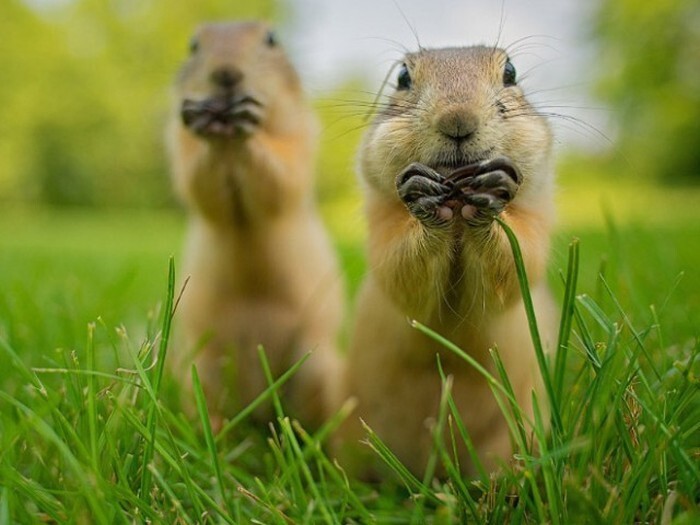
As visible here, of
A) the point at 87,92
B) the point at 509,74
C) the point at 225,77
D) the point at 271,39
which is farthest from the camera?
the point at 87,92

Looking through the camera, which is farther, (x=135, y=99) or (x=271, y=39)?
(x=135, y=99)

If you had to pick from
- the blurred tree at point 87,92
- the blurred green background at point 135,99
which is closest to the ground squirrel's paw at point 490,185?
the blurred green background at point 135,99

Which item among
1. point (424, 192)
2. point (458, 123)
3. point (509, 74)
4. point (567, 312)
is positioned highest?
point (509, 74)

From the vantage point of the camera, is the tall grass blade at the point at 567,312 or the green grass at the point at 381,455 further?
the tall grass blade at the point at 567,312

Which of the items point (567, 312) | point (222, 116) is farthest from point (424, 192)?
point (222, 116)

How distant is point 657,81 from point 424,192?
39287 mm

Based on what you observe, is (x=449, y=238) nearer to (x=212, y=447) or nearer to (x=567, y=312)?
(x=567, y=312)

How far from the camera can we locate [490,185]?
2.05 meters

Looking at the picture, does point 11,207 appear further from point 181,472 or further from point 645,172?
point 181,472

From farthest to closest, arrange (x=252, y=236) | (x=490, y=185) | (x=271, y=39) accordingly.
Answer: (x=271, y=39) → (x=252, y=236) → (x=490, y=185)

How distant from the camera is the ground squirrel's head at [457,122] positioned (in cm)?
219

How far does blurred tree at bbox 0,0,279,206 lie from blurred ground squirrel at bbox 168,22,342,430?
30.1 m

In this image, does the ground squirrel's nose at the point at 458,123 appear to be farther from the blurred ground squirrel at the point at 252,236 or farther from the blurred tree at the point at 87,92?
the blurred tree at the point at 87,92

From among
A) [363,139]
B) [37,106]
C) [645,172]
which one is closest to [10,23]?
[37,106]
